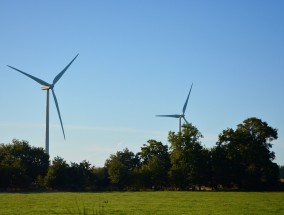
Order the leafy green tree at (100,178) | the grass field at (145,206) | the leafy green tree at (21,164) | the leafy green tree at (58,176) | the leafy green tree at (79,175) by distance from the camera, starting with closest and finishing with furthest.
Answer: the grass field at (145,206)
the leafy green tree at (21,164)
the leafy green tree at (58,176)
the leafy green tree at (79,175)
the leafy green tree at (100,178)

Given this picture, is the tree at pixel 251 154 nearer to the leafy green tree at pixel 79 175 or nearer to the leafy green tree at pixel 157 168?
the leafy green tree at pixel 157 168

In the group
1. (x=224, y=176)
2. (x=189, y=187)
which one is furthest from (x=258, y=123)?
(x=189, y=187)

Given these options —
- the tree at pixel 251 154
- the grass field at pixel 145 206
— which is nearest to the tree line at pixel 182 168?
the tree at pixel 251 154

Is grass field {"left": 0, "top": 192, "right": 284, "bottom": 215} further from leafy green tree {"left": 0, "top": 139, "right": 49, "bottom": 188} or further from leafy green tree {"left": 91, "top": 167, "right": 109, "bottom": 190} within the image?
leafy green tree {"left": 91, "top": 167, "right": 109, "bottom": 190}

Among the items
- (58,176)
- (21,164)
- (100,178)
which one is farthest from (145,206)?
(100,178)

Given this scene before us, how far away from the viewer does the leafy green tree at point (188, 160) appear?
290 feet

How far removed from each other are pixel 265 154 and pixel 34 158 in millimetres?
48899

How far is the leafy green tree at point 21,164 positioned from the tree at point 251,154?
38.8 metres

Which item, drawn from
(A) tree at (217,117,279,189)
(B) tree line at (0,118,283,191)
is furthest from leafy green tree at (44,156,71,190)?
(A) tree at (217,117,279,189)

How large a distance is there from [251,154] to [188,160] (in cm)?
1291

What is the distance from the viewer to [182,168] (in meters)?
89.6

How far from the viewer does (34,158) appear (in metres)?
94.3

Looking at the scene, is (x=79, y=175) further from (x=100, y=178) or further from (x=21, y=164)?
(x=21, y=164)

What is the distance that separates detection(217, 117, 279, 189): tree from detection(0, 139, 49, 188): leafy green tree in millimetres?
38767
